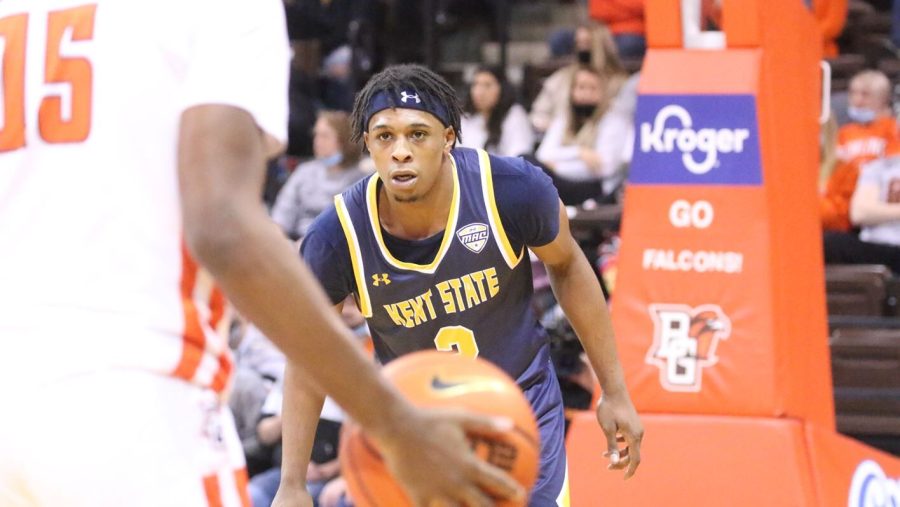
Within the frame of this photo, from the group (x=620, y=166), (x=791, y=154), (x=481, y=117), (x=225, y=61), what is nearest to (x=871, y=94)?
(x=620, y=166)

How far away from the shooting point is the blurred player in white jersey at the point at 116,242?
2.05 meters

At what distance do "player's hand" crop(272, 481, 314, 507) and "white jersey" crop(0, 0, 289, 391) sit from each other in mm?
1791

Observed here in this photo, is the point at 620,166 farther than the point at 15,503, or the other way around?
the point at 620,166

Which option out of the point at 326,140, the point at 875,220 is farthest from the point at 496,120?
the point at 875,220

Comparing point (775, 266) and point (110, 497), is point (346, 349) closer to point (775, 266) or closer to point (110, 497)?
point (110, 497)

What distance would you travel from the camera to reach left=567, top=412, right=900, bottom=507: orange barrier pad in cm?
570

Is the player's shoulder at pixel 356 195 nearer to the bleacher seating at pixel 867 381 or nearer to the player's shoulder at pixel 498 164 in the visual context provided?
the player's shoulder at pixel 498 164

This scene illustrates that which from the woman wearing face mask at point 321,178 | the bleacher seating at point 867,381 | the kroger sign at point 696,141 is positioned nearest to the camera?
the kroger sign at point 696,141

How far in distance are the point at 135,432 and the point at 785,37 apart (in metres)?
4.55

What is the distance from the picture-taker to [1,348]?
6.99ft

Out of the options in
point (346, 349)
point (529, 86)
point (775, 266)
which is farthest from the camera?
point (529, 86)

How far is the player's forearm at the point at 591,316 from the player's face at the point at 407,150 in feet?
1.59

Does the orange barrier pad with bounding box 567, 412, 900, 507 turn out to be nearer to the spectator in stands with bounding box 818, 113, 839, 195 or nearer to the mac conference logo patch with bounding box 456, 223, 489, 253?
the mac conference logo patch with bounding box 456, 223, 489, 253

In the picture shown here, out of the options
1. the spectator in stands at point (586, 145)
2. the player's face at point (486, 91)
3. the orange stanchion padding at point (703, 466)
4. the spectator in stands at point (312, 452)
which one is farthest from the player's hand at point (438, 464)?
the player's face at point (486, 91)
